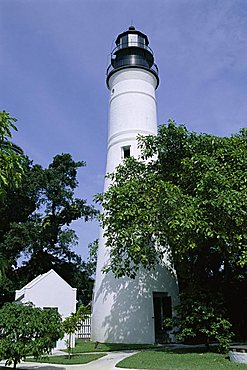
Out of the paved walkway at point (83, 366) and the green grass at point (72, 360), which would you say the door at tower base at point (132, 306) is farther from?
the paved walkway at point (83, 366)

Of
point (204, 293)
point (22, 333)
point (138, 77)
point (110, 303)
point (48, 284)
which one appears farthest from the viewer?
point (138, 77)

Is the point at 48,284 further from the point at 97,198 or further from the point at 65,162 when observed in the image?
the point at 65,162

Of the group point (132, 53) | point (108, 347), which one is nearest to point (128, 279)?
point (108, 347)

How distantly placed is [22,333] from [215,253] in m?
10.3

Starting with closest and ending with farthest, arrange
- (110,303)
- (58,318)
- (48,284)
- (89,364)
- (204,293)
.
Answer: (58,318), (89,364), (204,293), (48,284), (110,303)

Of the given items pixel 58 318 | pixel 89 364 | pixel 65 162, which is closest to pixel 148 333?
pixel 89 364

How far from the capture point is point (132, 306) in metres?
15.9

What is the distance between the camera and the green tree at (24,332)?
8.05 metres

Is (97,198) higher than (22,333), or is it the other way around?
(97,198)

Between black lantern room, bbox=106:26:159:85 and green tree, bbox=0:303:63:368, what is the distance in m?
14.2

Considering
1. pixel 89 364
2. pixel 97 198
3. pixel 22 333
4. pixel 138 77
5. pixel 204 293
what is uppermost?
pixel 138 77

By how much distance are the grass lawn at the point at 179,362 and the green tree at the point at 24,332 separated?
248 cm

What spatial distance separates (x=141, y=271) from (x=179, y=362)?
633 centimetres

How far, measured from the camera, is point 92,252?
2084cm
